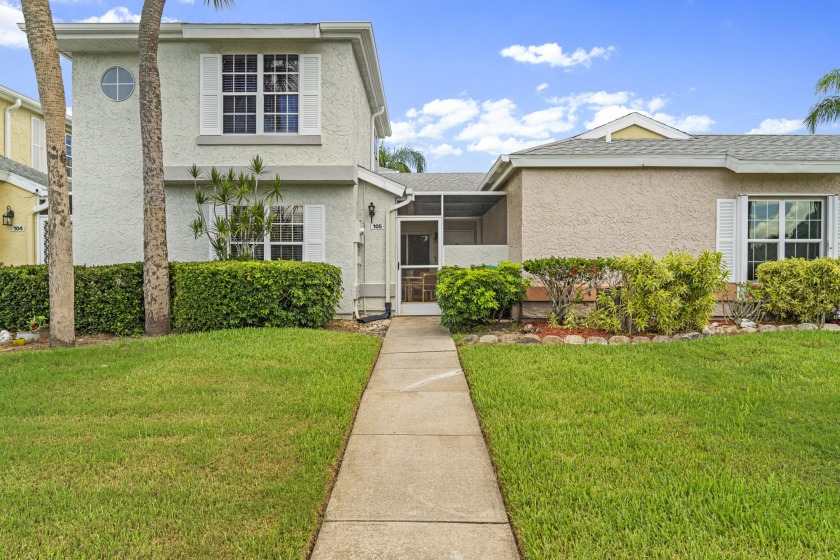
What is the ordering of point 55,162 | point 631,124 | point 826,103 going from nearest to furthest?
point 55,162
point 631,124
point 826,103

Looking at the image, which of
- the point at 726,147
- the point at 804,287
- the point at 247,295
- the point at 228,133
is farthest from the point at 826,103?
the point at 247,295

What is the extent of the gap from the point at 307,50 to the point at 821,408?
34.6 feet

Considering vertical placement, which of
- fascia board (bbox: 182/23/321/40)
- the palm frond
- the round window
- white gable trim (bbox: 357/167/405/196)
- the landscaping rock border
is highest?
the palm frond

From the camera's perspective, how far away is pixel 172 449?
153 inches

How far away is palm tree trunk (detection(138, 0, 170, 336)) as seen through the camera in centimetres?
895

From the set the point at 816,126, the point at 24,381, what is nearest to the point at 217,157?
the point at 24,381

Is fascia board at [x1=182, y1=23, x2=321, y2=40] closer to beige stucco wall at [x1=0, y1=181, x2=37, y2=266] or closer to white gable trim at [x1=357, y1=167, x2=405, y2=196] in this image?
white gable trim at [x1=357, y1=167, x2=405, y2=196]

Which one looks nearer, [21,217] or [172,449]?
[172,449]

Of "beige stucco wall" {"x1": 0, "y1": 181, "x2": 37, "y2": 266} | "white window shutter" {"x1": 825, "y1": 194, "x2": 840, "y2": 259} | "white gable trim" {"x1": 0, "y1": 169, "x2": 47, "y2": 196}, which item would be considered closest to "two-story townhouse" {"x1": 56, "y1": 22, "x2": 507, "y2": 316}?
"white gable trim" {"x1": 0, "y1": 169, "x2": 47, "y2": 196}

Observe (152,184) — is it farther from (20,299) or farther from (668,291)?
(668,291)

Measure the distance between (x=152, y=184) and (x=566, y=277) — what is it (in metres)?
7.53

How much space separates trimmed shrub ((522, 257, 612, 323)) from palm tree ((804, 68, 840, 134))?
18749 mm

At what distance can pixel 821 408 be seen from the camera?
4.57 metres

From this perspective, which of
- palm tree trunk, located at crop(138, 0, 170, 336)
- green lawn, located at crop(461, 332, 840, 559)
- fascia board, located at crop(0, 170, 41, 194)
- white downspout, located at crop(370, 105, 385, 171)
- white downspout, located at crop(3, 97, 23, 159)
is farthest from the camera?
white downspout, located at crop(3, 97, 23, 159)
